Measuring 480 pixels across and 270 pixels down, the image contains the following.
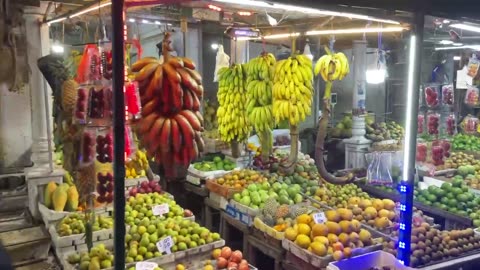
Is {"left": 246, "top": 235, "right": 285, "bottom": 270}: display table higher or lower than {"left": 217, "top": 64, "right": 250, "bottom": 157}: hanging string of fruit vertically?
lower

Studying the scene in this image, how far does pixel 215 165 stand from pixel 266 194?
1.32 m

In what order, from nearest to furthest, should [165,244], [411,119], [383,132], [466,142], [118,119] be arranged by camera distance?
[118,119] < [411,119] < [165,244] < [466,142] < [383,132]

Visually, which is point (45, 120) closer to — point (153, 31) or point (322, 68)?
point (322, 68)

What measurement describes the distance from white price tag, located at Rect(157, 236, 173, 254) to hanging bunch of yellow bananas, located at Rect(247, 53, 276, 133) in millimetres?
1800

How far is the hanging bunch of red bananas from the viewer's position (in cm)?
230

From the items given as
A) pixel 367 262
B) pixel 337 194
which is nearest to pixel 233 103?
pixel 337 194

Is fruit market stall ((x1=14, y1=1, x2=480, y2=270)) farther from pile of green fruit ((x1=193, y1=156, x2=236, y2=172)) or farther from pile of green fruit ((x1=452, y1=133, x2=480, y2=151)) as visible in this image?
pile of green fruit ((x1=452, y1=133, x2=480, y2=151))

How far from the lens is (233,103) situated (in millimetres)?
5098

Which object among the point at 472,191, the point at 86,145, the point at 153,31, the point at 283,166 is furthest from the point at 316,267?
the point at 153,31

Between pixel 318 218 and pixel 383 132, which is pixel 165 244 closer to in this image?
pixel 318 218

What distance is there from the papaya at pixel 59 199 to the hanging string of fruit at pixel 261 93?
2.10 metres

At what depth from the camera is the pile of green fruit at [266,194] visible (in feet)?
15.1

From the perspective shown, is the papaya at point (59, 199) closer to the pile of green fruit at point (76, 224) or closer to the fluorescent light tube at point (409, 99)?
the pile of green fruit at point (76, 224)

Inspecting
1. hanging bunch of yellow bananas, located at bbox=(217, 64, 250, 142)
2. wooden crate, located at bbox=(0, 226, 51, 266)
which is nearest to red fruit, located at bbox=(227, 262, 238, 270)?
wooden crate, located at bbox=(0, 226, 51, 266)
